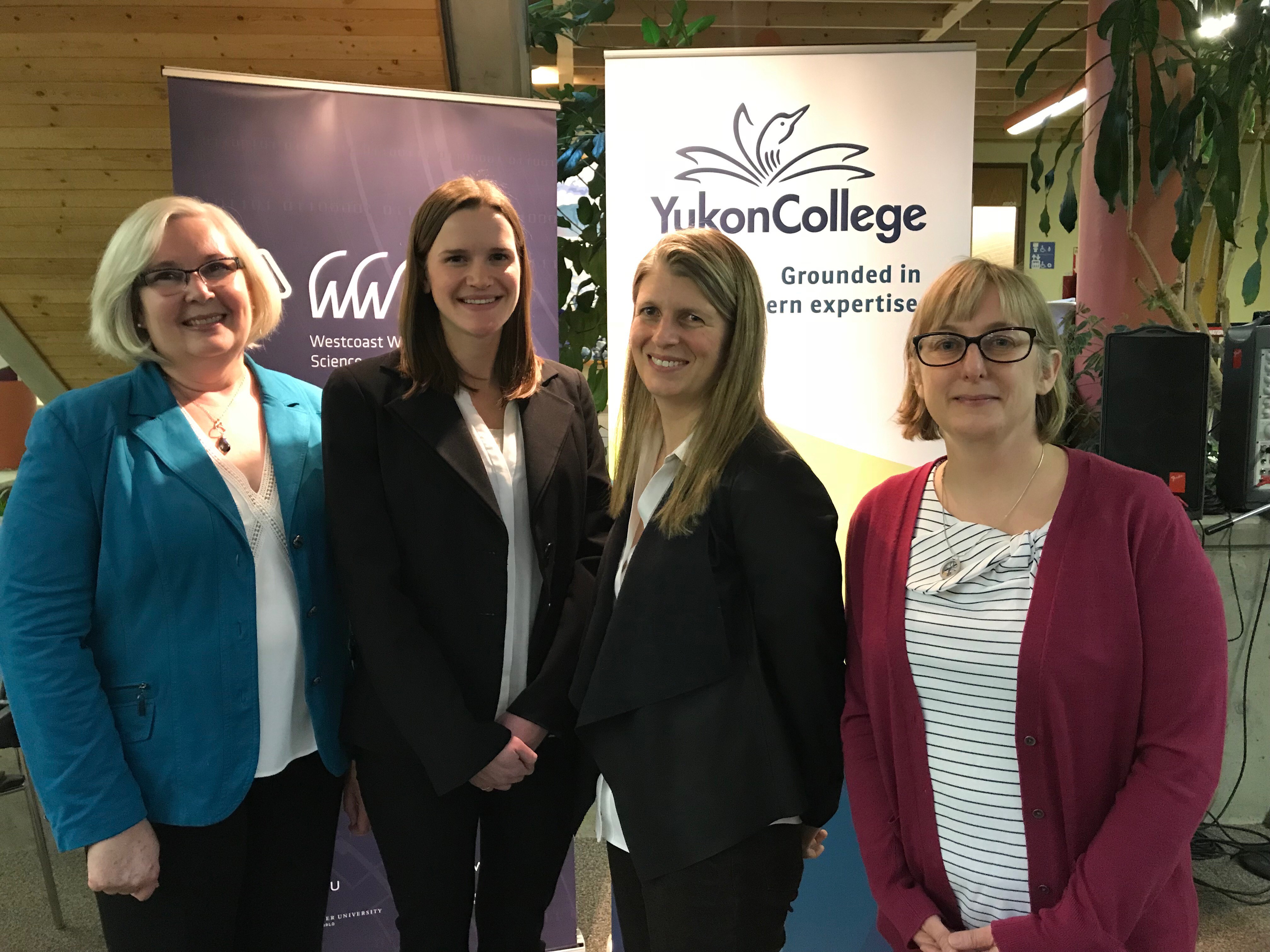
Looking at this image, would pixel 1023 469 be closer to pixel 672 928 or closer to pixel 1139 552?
pixel 1139 552

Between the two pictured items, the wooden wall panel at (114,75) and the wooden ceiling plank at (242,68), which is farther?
the wooden ceiling plank at (242,68)

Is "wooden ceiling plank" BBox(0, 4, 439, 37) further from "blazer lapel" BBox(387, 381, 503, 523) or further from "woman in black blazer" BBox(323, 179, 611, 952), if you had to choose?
"blazer lapel" BBox(387, 381, 503, 523)

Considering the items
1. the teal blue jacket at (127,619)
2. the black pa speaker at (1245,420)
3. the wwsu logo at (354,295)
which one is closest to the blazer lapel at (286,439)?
the teal blue jacket at (127,619)

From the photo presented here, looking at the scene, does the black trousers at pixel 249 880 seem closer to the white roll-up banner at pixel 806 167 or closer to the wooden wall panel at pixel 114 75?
the white roll-up banner at pixel 806 167

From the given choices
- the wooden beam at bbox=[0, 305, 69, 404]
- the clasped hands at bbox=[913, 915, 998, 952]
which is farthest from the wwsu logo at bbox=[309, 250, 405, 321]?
the wooden beam at bbox=[0, 305, 69, 404]

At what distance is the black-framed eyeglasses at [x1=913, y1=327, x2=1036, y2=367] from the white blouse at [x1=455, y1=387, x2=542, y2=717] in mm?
748

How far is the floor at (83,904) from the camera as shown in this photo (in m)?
2.86

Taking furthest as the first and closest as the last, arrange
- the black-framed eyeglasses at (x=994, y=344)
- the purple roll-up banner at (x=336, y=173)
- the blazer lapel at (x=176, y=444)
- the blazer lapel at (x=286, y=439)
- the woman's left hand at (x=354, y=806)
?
the purple roll-up banner at (x=336, y=173) → the woman's left hand at (x=354, y=806) → the blazer lapel at (x=286, y=439) → the blazer lapel at (x=176, y=444) → the black-framed eyeglasses at (x=994, y=344)

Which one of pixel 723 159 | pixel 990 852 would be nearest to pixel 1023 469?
pixel 990 852

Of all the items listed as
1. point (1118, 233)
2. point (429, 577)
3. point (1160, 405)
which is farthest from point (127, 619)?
point (1118, 233)

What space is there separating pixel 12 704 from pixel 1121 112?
11.5 ft

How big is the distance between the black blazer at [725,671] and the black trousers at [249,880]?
0.59m

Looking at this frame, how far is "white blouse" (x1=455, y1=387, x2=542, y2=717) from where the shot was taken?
1.67 m

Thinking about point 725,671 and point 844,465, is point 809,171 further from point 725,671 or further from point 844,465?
point 725,671
